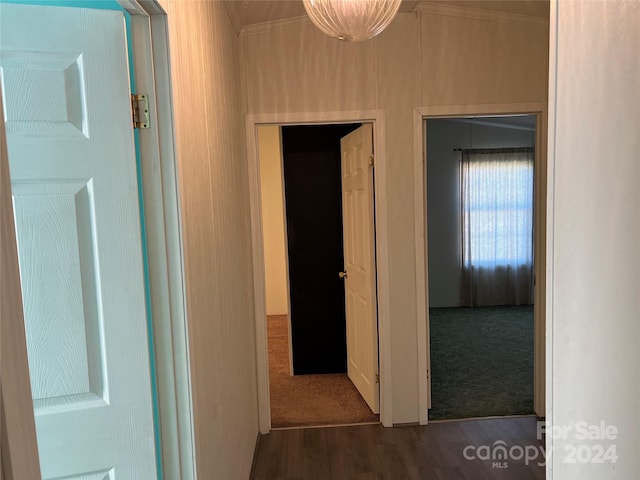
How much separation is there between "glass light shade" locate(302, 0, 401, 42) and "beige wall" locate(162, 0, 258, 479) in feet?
1.52

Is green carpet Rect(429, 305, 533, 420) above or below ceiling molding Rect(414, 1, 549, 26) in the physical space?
below

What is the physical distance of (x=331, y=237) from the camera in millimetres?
3764

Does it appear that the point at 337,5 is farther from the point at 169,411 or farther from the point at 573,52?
the point at 169,411

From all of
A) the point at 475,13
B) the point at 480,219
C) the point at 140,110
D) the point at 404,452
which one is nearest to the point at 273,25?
the point at 475,13

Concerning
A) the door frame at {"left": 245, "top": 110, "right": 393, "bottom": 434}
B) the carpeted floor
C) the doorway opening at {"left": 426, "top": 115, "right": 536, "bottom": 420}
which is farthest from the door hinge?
the doorway opening at {"left": 426, "top": 115, "right": 536, "bottom": 420}

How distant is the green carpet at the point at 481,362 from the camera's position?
3.30 m

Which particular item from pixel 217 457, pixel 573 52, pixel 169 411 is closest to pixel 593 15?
pixel 573 52

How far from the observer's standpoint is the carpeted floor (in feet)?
10.3

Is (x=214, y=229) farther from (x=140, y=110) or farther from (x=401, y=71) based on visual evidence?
(x=401, y=71)

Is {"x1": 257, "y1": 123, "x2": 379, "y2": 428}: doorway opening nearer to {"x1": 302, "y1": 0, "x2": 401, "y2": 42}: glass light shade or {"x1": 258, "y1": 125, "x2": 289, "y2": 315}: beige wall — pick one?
{"x1": 302, "y1": 0, "x2": 401, "y2": 42}: glass light shade

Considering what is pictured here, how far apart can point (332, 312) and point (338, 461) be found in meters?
1.38

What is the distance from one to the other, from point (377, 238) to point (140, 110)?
2050 millimetres

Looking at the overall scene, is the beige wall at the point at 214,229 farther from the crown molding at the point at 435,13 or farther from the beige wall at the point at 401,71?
the beige wall at the point at 401,71

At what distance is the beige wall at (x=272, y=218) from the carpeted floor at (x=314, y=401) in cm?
199
